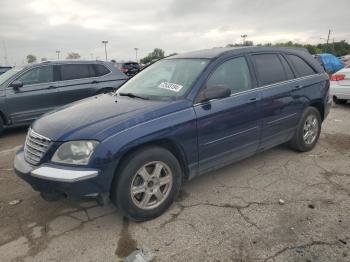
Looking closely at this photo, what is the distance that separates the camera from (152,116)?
3242 millimetres

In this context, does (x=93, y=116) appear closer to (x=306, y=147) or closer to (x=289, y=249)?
(x=289, y=249)

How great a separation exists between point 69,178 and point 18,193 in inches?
64.8

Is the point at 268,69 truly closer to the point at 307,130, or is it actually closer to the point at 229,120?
the point at 229,120

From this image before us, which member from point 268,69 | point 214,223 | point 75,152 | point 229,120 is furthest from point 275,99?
point 75,152

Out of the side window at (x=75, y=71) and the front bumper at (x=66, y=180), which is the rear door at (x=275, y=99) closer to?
the front bumper at (x=66, y=180)

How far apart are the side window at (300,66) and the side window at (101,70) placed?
504 centimetres

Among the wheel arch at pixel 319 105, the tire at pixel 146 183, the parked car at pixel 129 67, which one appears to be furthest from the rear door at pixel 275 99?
the parked car at pixel 129 67

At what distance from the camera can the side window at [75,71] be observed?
25.9ft

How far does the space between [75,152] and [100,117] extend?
1.54 ft

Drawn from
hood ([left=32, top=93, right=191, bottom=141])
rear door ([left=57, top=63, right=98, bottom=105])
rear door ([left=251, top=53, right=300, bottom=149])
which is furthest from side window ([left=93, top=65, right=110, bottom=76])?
rear door ([left=251, top=53, right=300, bottom=149])

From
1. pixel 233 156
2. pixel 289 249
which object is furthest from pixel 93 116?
pixel 289 249

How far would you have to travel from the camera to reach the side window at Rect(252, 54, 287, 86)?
14.2ft

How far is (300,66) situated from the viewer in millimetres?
5027

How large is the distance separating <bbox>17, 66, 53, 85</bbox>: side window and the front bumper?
16.5ft
